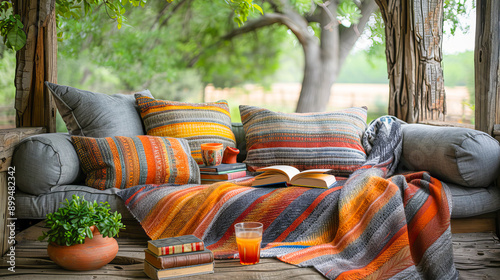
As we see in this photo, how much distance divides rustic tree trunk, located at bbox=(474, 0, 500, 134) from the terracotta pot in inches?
71.1

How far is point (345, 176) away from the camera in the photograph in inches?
90.0

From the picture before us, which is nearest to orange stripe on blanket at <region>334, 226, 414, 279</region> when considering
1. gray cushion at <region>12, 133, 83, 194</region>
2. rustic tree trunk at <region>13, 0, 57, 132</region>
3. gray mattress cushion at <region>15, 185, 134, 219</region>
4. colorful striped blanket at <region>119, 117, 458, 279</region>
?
colorful striped blanket at <region>119, 117, 458, 279</region>

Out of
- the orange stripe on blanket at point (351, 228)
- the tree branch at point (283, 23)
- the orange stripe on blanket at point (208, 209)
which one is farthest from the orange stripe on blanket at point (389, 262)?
the tree branch at point (283, 23)

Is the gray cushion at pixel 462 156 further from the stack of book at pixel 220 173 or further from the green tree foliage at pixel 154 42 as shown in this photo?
the green tree foliage at pixel 154 42

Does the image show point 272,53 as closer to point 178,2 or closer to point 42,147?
point 178,2

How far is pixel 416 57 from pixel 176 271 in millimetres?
2027

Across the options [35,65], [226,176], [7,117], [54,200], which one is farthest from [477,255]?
[7,117]

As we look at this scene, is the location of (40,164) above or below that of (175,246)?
above

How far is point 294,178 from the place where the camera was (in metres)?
2.00

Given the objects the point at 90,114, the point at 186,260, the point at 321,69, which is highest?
the point at 321,69

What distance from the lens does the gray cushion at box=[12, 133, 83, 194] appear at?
1903mm

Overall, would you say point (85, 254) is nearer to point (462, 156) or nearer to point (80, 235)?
point (80, 235)

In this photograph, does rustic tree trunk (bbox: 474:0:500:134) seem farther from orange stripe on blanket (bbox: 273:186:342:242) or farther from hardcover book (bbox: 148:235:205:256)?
hardcover book (bbox: 148:235:205:256)

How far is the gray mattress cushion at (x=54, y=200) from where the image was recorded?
190 centimetres
